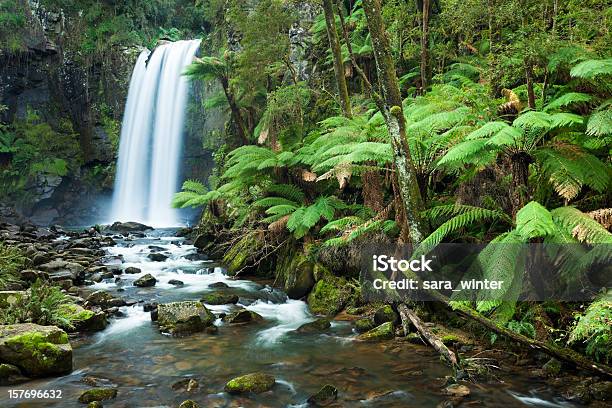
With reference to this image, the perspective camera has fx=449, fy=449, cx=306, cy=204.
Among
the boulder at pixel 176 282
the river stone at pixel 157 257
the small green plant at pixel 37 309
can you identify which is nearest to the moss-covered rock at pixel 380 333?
the small green plant at pixel 37 309

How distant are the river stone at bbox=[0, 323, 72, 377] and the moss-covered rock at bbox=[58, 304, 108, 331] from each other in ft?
4.47

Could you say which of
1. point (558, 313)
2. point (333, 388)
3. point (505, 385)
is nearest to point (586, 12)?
point (558, 313)

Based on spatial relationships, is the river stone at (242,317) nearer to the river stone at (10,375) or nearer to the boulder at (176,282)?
the river stone at (10,375)

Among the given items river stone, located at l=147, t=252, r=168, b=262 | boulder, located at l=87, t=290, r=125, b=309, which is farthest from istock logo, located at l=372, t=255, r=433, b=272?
river stone, located at l=147, t=252, r=168, b=262

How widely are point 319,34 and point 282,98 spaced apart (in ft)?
9.30

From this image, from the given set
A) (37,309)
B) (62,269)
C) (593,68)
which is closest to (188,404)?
(37,309)

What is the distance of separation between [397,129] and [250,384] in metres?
3.39

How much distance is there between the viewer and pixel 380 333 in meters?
5.63

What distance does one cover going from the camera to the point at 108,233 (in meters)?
17.7

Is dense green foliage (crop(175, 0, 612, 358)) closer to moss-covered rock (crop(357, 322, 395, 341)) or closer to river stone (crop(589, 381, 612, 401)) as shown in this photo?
river stone (crop(589, 381, 612, 401))

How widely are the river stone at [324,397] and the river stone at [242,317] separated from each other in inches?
108

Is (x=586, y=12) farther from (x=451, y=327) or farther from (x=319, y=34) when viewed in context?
(x=319, y=34)

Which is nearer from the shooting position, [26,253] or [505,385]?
[505,385]

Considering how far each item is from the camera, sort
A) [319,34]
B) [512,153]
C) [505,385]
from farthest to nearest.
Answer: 1. [319,34]
2. [512,153]
3. [505,385]
